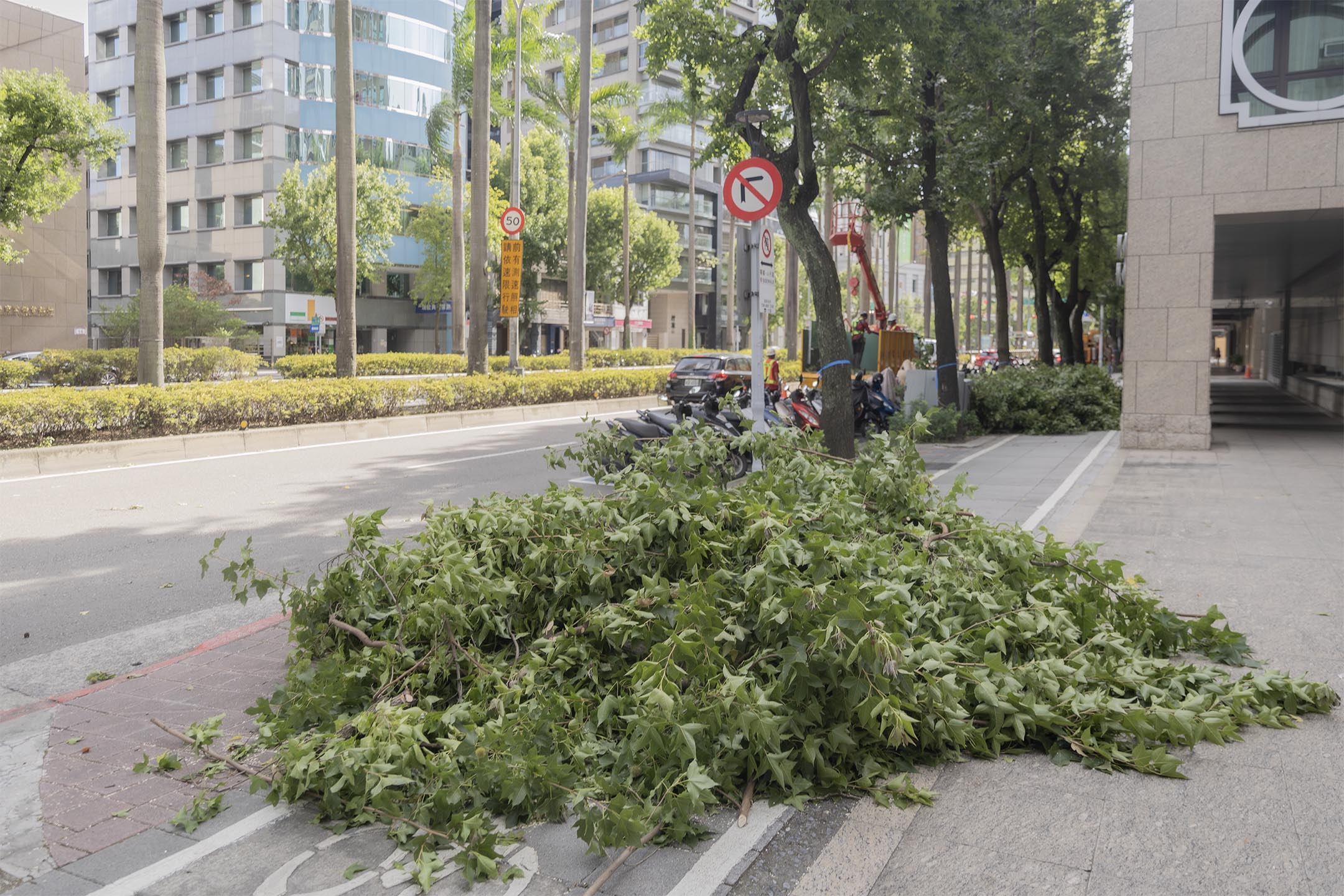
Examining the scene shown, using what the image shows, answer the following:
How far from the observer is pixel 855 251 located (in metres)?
26.6

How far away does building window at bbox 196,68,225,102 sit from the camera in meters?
54.2

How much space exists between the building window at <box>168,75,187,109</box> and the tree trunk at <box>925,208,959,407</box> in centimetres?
4892

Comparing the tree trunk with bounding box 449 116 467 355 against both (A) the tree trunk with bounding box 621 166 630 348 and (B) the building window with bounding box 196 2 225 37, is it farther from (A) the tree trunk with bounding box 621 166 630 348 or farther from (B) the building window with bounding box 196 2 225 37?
(B) the building window with bounding box 196 2 225 37

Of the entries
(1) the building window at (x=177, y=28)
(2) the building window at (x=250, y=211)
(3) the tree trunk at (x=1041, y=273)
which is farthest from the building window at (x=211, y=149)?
(3) the tree trunk at (x=1041, y=273)

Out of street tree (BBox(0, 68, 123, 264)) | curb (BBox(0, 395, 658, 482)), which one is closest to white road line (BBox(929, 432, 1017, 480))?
curb (BBox(0, 395, 658, 482))

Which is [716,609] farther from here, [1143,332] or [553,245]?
[553,245]

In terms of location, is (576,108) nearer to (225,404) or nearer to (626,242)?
(626,242)

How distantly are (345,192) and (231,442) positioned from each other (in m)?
7.19

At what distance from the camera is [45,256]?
145 ft

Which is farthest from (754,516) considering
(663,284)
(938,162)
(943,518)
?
(663,284)

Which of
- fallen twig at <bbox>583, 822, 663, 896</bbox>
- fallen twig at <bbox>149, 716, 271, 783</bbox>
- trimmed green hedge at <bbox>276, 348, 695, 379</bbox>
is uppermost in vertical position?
trimmed green hedge at <bbox>276, 348, 695, 379</bbox>

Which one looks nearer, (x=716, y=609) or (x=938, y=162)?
(x=716, y=609)

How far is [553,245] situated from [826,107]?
41.0m

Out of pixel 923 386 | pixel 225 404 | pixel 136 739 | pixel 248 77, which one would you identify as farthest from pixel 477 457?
pixel 248 77
